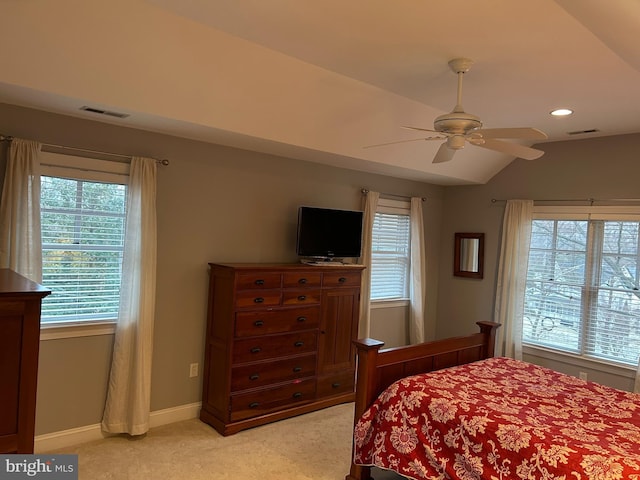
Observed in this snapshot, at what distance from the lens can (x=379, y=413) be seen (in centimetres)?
283

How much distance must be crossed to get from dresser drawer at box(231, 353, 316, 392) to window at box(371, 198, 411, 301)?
1.49m

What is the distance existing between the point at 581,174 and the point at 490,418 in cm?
342

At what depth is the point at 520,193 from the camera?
209 inches

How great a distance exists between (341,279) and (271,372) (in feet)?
3.52

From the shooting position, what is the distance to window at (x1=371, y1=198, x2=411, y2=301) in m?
5.34

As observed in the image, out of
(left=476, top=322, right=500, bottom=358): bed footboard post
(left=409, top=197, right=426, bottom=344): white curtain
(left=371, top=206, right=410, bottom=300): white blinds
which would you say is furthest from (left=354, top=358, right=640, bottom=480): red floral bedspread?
(left=409, top=197, right=426, bottom=344): white curtain

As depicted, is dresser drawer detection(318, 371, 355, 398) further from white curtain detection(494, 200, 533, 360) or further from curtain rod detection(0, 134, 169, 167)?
curtain rod detection(0, 134, 169, 167)

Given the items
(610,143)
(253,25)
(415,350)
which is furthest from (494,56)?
(610,143)

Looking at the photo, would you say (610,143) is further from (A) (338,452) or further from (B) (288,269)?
(A) (338,452)

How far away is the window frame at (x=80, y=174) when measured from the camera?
318 cm

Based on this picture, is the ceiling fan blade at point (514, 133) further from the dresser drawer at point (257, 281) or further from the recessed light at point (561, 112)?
the dresser drawer at point (257, 281)

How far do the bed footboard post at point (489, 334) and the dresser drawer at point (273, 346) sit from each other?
144 centimetres

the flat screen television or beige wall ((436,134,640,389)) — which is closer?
the flat screen television

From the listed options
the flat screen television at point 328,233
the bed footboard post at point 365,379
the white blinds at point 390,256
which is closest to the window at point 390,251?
the white blinds at point 390,256
